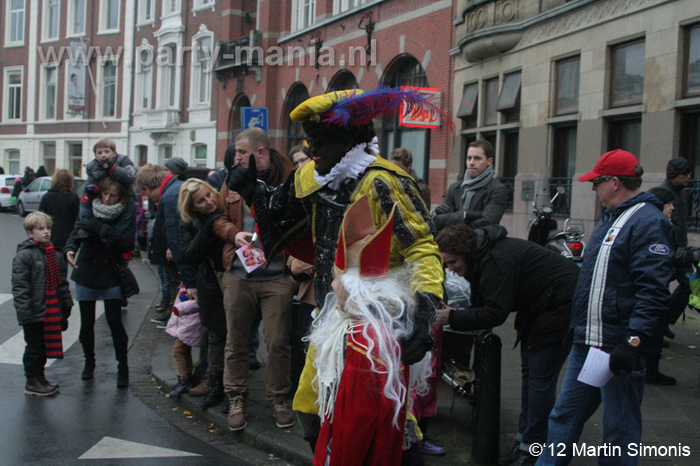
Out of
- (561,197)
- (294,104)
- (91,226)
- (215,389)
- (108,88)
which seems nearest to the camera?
(215,389)

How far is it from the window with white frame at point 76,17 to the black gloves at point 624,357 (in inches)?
1524

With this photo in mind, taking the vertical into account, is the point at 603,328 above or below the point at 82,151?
below

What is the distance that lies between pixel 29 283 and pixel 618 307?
4565mm

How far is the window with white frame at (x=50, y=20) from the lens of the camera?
39000 mm

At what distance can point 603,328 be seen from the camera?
12.3ft

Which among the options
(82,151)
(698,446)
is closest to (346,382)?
(698,446)

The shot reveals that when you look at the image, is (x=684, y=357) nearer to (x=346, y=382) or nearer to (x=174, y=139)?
(x=346, y=382)

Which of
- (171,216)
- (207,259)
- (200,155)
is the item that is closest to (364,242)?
(207,259)

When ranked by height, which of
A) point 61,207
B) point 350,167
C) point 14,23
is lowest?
point 61,207

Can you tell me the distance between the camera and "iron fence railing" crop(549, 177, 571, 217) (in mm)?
13102

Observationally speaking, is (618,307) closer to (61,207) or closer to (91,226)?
(91,226)

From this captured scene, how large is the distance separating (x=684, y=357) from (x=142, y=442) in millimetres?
5331

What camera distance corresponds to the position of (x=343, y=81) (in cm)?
2209

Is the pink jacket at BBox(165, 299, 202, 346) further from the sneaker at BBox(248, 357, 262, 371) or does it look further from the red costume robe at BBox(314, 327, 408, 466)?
the red costume robe at BBox(314, 327, 408, 466)
